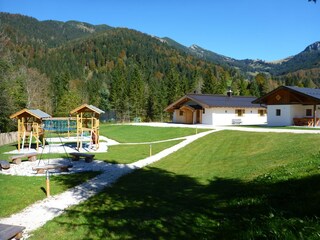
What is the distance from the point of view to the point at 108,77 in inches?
4938

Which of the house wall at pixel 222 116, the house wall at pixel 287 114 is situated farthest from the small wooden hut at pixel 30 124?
the house wall at pixel 287 114

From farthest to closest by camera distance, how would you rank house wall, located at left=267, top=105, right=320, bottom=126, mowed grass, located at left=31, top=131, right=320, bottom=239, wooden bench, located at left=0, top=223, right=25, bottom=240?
→ house wall, located at left=267, top=105, right=320, bottom=126, wooden bench, located at left=0, top=223, right=25, bottom=240, mowed grass, located at left=31, top=131, right=320, bottom=239

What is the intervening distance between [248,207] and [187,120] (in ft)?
129

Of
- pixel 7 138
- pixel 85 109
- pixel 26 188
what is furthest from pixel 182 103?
pixel 26 188

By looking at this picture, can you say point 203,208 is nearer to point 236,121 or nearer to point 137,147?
point 137,147

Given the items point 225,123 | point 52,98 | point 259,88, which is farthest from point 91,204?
point 259,88

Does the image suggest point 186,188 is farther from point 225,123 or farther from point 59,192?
point 225,123

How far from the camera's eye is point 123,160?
1884 cm

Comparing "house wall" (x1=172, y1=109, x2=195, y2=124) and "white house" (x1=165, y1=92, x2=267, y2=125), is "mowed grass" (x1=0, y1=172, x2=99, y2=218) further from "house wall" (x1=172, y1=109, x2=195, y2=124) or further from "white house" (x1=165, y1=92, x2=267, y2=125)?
"house wall" (x1=172, y1=109, x2=195, y2=124)

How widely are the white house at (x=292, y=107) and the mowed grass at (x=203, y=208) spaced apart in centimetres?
2190

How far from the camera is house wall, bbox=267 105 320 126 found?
35656mm

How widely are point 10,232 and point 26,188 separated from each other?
5.30m

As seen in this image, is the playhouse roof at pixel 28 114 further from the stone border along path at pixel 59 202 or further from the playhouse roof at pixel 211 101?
the playhouse roof at pixel 211 101

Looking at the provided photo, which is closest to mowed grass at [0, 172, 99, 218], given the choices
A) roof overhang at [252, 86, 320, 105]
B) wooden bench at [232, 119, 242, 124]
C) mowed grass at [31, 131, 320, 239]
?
mowed grass at [31, 131, 320, 239]
